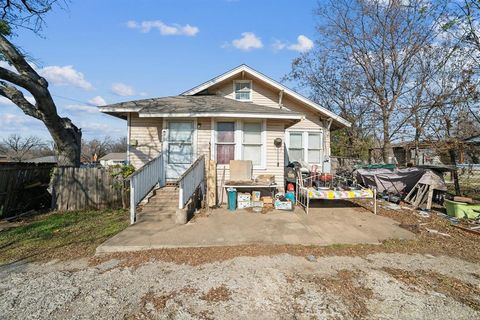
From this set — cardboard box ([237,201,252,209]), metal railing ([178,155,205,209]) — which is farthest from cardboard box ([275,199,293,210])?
metal railing ([178,155,205,209])

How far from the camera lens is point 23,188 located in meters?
8.32

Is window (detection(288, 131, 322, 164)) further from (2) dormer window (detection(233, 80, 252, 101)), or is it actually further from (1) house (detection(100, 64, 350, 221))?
(1) house (detection(100, 64, 350, 221))

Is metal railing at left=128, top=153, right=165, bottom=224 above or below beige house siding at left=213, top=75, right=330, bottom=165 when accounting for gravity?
below

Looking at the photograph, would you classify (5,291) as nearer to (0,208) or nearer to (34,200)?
(0,208)

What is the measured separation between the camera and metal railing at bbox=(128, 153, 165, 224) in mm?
6125

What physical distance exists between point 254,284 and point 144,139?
6758 millimetres

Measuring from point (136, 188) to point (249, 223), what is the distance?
3.09 meters

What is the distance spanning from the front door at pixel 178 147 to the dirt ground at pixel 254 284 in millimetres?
4074

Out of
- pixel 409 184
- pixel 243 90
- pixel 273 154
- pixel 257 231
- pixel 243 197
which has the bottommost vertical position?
pixel 257 231

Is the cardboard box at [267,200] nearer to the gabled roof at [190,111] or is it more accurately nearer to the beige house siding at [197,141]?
the beige house siding at [197,141]

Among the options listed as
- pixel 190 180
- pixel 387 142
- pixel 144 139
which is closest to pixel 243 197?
pixel 190 180

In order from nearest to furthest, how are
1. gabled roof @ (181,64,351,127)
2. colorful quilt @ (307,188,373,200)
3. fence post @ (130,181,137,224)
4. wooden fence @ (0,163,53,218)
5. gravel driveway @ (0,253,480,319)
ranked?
gravel driveway @ (0,253,480,319) < fence post @ (130,181,137,224) < colorful quilt @ (307,188,373,200) < wooden fence @ (0,163,53,218) < gabled roof @ (181,64,351,127)

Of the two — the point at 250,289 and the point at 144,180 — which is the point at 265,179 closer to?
the point at 144,180

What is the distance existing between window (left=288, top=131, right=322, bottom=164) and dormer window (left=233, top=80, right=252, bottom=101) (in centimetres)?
267
